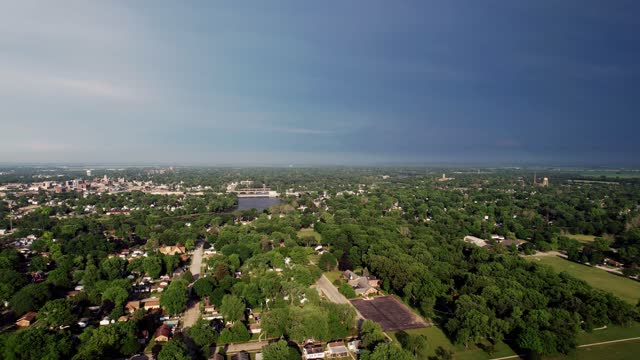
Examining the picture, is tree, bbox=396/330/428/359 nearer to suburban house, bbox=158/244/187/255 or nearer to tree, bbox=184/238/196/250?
suburban house, bbox=158/244/187/255

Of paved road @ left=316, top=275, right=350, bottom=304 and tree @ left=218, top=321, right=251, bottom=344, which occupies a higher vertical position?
tree @ left=218, top=321, right=251, bottom=344

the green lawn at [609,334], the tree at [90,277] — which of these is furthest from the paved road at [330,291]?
→ the tree at [90,277]

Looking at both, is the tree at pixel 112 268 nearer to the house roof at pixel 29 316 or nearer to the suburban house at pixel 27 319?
the house roof at pixel 29 316

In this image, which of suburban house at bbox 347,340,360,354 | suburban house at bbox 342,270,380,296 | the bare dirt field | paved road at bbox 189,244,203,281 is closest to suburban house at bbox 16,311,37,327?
paved road at bbox 189,244,203,281

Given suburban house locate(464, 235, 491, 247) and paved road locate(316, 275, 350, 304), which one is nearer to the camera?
paved road locate(316, 275, 350, 304)

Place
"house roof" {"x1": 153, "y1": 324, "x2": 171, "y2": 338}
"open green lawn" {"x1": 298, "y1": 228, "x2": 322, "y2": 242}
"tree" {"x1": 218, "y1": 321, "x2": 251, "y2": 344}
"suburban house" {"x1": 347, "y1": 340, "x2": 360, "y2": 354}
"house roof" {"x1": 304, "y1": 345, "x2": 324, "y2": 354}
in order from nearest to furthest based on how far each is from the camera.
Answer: "house roof" {"x1": 304, "y1": 345, "x2": 324, "y2": 354}
"suburban house" {"x1": 347, "y1": 340, "x2": 360, "y2": 354}
"tree" {"x1": 218, "y1": 321, "x2": 251, "y2": 344}
"house roof" {"x1": 153, "y1": 324, "x2": 171, "y2": 338}
"open green lawn" {"x1": 298, "y1": 228, "x2": 322, "y2": 242}

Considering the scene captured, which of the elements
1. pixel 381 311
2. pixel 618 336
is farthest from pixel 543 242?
pixel 381 311
